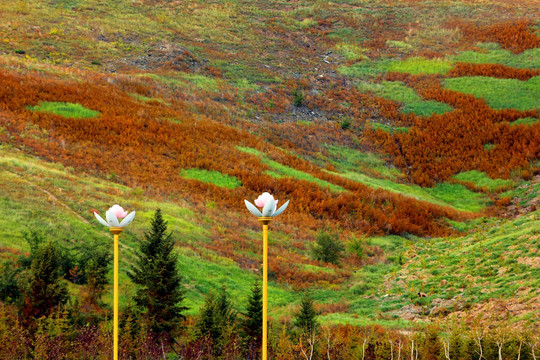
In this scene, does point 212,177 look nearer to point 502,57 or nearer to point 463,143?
point 463,143

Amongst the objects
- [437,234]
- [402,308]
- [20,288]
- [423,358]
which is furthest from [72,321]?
[437,234]

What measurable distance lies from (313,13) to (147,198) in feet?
165

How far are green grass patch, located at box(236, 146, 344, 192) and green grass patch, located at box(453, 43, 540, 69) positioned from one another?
27841mm

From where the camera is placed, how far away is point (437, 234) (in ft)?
90.3

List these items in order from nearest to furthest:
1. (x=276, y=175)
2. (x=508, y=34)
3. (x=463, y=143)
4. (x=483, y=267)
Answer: (x=483, y=267)
(x=276, y=175)
(x=463, y=143)
(x=508, y=34)

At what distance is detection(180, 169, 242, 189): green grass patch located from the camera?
27875 millimetres

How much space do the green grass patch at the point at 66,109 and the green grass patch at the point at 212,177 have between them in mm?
7046

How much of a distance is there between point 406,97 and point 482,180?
1397 centimetres

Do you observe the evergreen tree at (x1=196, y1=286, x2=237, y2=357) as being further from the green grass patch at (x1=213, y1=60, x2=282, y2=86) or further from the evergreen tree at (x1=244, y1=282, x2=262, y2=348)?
the green grass patch at (x1=213, y1=60, x2=282, y2=86)

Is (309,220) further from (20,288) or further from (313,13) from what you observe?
(313,13)

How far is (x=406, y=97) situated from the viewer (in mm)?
47406

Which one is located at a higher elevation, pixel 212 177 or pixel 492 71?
pixel 492 71

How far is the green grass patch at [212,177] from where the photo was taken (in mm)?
27875

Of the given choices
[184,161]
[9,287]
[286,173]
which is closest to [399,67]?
[286,173]
